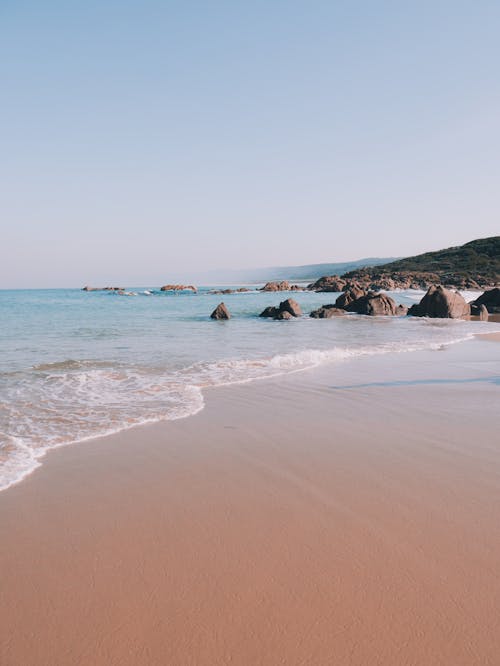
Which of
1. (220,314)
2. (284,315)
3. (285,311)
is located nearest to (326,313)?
(285,311)

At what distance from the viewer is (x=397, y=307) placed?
100 ft

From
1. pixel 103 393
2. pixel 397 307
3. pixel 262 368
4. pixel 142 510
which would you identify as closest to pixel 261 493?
pixel 142 510

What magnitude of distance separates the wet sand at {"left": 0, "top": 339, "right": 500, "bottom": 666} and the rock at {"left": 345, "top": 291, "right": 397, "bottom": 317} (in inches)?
956

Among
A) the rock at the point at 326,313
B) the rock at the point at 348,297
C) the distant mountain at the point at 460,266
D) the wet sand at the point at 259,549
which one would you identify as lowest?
the rock at the point at 326,313

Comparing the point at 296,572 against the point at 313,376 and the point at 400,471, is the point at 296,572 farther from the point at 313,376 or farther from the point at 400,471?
the point at 313,376

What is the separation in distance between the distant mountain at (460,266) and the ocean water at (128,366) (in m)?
48.6

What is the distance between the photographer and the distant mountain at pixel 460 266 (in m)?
66.6

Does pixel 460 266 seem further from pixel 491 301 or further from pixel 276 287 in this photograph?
pixel 491 301

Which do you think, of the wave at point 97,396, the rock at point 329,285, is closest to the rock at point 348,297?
the wave at point 97,396

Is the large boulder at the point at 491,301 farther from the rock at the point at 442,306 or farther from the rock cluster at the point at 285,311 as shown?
the rock cluster at the point at 285,311

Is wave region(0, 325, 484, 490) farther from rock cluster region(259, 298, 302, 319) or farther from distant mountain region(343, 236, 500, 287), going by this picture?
distant mountain region(343, 236, 500, 287)

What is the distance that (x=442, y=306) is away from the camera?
27625 millimetres

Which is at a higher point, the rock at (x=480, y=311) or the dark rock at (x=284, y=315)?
the dark rock at (x=284, y=315)

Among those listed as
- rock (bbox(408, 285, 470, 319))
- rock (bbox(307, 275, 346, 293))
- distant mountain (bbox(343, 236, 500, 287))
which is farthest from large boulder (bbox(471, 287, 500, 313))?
rock (bbox(307, 275, 346, 293))
